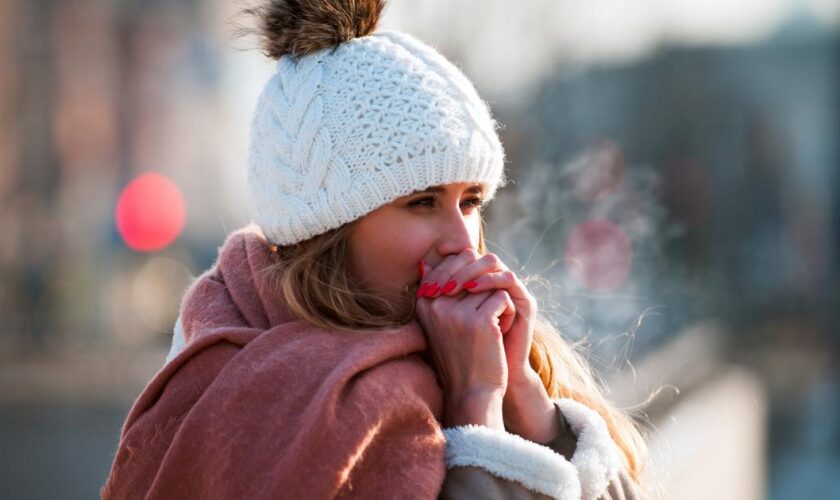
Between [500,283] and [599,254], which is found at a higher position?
[500,283]

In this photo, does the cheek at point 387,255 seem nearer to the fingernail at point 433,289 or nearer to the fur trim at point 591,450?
the fingernail at point 433,289

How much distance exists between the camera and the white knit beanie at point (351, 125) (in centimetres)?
231

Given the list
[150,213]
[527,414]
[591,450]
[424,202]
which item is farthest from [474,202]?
[150,213]

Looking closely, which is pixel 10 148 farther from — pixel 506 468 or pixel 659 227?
pixel 506 468

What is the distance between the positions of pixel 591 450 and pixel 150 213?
2609 cm

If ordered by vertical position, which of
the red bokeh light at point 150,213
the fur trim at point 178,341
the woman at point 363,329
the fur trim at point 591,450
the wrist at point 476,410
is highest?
the woman at point 363,329

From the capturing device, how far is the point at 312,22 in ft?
7.97

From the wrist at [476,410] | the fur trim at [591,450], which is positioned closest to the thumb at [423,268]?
the wrist at [476,410]

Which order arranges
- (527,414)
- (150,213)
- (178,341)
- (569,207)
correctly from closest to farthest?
(527,414), (178,341), (569,207), (150,213)

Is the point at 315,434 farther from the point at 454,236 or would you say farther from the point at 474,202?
the point at 474,202

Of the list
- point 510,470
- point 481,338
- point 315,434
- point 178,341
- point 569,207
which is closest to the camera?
point 315,434

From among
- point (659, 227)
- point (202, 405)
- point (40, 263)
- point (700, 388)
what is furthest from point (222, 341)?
point (40, 263)

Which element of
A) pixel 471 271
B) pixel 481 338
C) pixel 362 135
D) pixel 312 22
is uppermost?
pixel 312 22

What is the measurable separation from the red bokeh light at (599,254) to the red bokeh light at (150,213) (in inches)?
729
